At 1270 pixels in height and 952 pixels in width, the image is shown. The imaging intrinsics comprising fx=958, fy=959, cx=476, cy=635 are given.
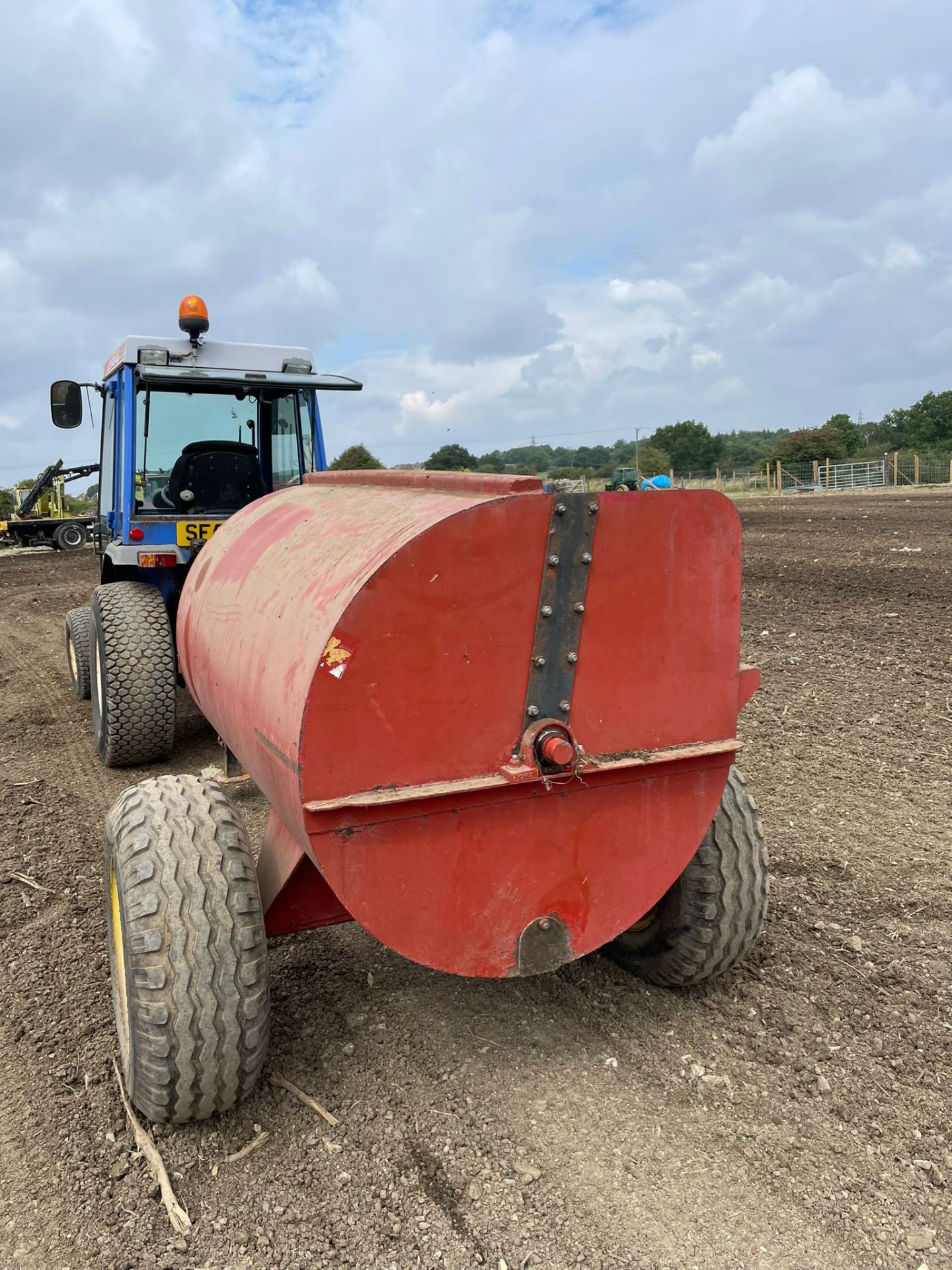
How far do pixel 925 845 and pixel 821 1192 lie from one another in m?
2.24

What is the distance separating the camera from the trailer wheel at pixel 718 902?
3.04 m

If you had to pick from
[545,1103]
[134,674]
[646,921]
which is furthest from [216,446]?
[545,1103]

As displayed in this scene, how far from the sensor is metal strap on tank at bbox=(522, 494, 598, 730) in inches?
95.1

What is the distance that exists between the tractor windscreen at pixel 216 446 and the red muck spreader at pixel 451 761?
3342mm

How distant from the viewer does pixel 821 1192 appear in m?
2.34

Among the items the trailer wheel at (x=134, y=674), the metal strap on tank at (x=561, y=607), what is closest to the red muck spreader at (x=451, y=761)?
the metal strap on tank at (x=561, y=607)

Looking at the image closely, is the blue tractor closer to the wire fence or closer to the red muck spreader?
the red muck spreader

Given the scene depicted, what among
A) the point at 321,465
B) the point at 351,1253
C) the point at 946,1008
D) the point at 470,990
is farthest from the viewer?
the point at 321,465

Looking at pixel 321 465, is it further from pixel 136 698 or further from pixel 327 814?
pixel 327 814

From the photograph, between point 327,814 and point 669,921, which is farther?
point 669,921

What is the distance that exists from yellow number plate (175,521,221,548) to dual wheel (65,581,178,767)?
36cm

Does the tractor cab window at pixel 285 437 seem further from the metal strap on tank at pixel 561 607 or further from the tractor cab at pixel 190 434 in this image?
the metal strap on tank at pixel 561 607

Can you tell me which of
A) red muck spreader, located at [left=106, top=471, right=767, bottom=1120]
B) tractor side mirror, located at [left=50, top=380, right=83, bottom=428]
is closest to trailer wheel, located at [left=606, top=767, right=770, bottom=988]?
red muck spreader, located at [left=106, top=471, right=767, bottom=1120]

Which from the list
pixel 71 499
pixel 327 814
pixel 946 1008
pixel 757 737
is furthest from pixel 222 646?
pixel 71 499
